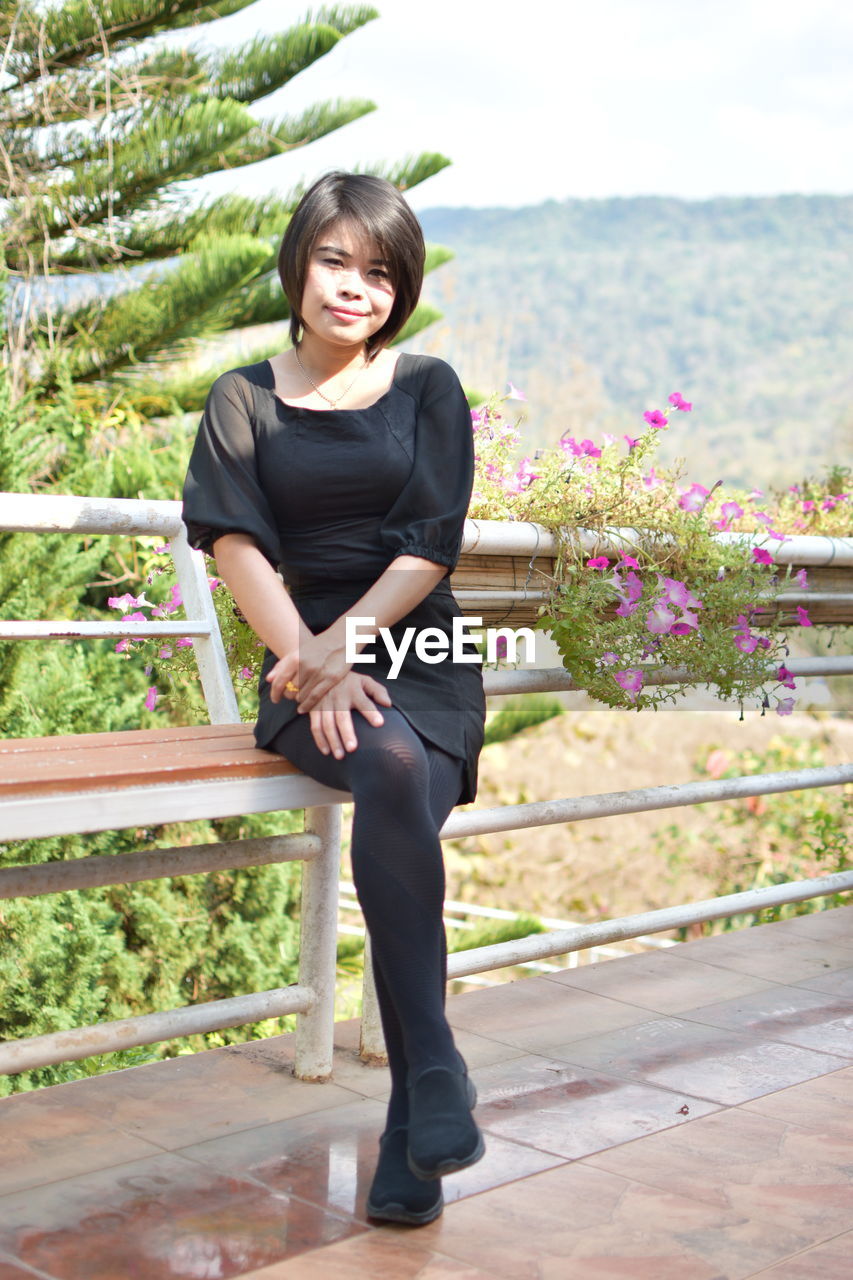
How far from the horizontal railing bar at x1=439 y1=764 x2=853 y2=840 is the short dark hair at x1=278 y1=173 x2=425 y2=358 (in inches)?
29.2

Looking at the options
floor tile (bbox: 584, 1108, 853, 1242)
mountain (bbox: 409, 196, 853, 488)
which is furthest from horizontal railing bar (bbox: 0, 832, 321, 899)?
mountain (bbox: 409, 196, 853, 488)

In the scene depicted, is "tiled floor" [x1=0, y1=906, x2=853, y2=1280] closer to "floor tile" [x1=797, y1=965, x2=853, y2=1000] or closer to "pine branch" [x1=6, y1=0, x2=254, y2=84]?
"floor tile" [x1=797, y1=965, x2=853, y2=1000]

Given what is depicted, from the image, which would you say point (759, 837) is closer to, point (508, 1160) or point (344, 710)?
point (508, 1160)

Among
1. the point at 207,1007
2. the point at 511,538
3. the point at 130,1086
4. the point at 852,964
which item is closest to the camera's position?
the point at 207,1007

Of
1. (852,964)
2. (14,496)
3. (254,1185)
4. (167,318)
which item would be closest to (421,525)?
(14,496)

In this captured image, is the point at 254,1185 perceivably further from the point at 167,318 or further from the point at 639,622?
the point at 167,318

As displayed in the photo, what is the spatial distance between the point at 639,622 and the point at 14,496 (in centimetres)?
95

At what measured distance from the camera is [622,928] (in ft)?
7.14

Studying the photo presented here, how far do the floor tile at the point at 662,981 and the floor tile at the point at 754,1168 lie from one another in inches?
21.0

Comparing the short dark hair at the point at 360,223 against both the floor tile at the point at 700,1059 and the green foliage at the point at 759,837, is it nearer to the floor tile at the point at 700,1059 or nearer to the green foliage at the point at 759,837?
the floor tile at the point at 700,1059

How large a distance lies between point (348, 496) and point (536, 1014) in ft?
3.30

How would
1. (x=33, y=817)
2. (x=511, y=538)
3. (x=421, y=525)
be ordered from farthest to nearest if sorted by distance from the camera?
(x=511, y=538) < (x=421, y=525) < (x=33, y=817)

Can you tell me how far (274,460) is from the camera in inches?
64.8

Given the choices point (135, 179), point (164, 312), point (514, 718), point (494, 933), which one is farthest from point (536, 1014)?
point (135, 179)
